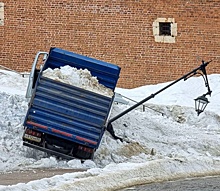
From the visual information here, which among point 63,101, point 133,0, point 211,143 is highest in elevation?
point 133,0

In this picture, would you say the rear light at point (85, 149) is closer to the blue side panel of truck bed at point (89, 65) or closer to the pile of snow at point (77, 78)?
the pile of snow at point (77, 78)

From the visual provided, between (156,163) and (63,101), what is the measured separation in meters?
2.28

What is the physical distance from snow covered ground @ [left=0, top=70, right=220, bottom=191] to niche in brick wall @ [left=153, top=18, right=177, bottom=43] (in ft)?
6.58

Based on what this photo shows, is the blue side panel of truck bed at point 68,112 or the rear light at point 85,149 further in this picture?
the rear light at point 85,149

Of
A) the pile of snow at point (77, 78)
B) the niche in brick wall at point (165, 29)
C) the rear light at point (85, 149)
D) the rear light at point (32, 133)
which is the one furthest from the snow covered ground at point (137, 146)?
the niche in brick wall at point (165, 29)

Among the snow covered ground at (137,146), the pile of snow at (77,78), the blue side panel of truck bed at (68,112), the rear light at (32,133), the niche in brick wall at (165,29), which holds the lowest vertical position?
the snow covered ground at (137,146)

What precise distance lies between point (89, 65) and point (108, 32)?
33.1 ft

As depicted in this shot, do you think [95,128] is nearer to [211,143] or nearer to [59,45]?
[211,143]

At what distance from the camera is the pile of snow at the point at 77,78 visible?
16.6 meters

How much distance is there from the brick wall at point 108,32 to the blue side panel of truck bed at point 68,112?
10781 mm

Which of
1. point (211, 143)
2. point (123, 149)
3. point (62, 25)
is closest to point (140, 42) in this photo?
point (62, 25)

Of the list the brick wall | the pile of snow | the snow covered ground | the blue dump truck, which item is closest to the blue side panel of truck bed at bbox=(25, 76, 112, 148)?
the blue dump truck

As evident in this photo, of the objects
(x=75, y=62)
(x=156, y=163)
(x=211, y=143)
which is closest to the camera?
(x=156, y=163)

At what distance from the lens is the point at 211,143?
2050 cm
